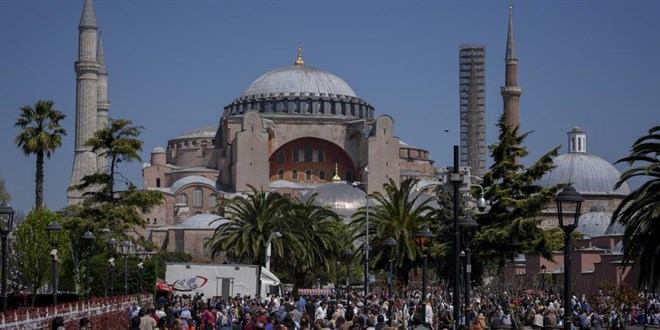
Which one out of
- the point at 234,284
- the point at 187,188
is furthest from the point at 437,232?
the point at 187,188

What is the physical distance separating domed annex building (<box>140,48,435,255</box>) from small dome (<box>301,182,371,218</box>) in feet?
0.31

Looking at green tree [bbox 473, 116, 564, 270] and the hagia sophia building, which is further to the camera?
the hagia sophia building

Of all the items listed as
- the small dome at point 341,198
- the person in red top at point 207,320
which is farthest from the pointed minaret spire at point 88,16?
the person in red top at point 207,320

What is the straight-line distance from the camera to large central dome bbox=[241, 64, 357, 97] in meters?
102

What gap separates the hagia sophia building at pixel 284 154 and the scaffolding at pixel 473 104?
6.13 meters

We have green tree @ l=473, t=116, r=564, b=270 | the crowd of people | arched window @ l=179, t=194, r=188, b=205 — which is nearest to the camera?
the crowd of people

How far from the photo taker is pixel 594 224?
69.2 m

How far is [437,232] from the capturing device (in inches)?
1743

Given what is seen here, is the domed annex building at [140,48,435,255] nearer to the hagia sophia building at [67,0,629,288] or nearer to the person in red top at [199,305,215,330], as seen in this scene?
the hagia sophia building at [67,0,629,288]

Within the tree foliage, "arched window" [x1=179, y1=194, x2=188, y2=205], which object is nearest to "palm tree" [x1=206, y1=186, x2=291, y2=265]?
the tree foliage

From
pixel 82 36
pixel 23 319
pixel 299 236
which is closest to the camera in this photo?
pixel 23 319

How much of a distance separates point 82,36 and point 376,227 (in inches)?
1771

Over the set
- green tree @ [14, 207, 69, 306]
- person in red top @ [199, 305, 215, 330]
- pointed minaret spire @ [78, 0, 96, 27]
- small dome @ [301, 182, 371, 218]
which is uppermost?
pointed minaret spire @ [78, 0, 96, 27]

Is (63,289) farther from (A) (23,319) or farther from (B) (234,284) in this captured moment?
(A) (23,319)
